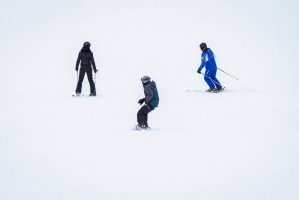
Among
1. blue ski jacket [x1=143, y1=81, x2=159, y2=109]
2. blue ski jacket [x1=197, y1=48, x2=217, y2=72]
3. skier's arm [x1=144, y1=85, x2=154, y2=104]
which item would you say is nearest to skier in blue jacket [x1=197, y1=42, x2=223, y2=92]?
blue ski jacket [x1=197, y1=48, x2=217, y2=72]

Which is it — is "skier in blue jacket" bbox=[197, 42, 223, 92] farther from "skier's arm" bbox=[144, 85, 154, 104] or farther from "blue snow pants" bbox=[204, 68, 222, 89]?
"skier's arm" bbox=[144, 85, 154, 104]

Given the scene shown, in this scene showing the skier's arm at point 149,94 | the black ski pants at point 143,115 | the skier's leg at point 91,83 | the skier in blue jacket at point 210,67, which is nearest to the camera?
the skier's arm at point 149,94

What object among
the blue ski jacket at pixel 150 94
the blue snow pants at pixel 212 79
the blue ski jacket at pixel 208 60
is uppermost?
the blue ski jacket at pixel 208 60

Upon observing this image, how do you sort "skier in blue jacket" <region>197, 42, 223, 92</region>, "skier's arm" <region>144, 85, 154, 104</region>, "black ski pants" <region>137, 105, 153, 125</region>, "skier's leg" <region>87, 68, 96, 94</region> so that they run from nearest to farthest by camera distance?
"skier's arm" <region>144, 85, 154, 104</region> → "black ski pants" <region>137, 105, 153, 125</region> → "skier's leg" <region>87, 68, 96, 94</region> → "skier in blue jacket" <region>197, 42, 223, 92</region>

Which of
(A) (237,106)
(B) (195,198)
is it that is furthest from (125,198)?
(A) (237,106)

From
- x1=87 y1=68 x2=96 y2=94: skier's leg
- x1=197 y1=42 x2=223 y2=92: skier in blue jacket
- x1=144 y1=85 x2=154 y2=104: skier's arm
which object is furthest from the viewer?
x1=197 y1=42 x2=223 y2=92: skier in blue jacket

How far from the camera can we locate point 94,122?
390 inches

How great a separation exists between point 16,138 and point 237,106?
572cm

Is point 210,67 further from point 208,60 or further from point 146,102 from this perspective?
point 146,102

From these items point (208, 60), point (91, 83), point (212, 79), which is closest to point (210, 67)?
point (208, 60)

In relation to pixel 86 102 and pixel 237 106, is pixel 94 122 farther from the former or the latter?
pixel 237 106

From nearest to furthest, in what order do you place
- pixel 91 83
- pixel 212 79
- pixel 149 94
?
pixel 149 94 < pixel 91 83 < pixel 212 79

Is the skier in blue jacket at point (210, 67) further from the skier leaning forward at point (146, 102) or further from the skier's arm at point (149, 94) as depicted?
the skier's arm at point (149, 94)

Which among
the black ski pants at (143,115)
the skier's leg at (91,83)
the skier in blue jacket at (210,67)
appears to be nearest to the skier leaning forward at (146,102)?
the black ski pants at (143,115)
